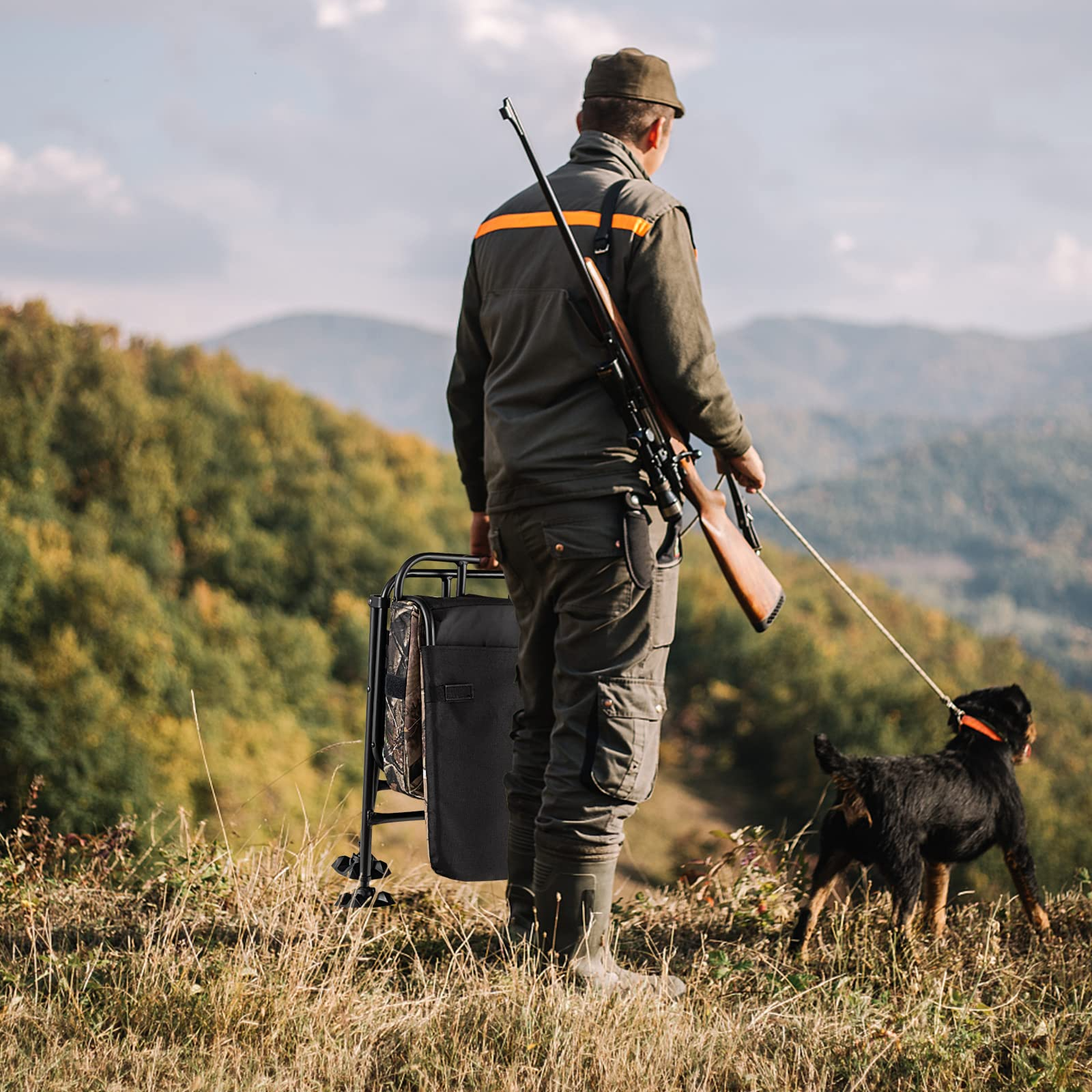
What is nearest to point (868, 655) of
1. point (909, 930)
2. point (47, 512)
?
point (47, 512)

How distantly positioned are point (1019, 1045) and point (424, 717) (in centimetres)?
157

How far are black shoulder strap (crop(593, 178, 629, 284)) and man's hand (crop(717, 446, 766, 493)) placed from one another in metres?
0.54

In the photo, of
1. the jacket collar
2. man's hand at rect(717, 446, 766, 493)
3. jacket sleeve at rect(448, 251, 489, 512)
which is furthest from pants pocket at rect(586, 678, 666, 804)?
the jacket collar

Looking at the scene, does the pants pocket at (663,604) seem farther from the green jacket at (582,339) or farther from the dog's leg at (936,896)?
the dog's leg at (936,896)

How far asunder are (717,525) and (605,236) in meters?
0.74

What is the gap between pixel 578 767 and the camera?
278 cm

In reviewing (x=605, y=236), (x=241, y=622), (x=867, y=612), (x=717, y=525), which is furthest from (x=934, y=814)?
(x=241, y=622)

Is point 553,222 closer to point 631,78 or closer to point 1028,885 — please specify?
point 631,78

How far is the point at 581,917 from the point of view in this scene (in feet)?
9.32

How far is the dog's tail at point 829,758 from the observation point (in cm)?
332

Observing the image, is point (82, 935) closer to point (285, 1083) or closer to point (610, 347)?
point (285, 1083)

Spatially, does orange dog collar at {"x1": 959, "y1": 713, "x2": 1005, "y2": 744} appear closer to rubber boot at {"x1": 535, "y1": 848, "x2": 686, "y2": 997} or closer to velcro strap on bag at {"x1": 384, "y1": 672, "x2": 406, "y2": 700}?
rubber boot at {"x1": 535, "y1": 848, "x2": 686, "y2": 997}

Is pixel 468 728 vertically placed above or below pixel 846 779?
above

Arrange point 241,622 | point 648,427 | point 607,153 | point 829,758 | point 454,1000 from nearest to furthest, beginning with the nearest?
point 454,1000, point 648,427, point 607,153, point 829,758, point 241,622
